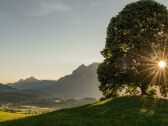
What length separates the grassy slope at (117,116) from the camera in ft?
117

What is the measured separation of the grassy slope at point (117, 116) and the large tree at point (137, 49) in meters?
15.0

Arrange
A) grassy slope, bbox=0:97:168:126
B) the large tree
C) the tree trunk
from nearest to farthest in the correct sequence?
grassy slope, bbox=0:97:168:126 < the large tree < the tree trunk

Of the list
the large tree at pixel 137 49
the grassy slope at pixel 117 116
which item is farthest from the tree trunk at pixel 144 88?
the grassy slope at pixel 117 116

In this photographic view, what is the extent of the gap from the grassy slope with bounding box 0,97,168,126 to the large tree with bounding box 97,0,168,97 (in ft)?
49.1

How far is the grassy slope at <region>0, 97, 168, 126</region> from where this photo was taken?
35.8 m

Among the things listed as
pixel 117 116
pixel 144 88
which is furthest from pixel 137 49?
pixel 117 116

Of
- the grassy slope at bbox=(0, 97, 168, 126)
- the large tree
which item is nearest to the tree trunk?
the large tree

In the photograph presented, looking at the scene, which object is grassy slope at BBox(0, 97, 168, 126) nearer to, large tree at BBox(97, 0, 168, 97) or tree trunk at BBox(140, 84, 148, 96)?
large tree at BBox(97, 0, 168, 97)

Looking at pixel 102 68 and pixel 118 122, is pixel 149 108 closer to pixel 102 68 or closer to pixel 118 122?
pixel 118 122

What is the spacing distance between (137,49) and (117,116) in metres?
32.0

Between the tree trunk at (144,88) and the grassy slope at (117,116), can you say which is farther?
the tree trunk at (144,88)

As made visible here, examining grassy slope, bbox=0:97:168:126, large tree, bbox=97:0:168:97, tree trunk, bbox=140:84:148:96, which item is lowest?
grassy slope, bbox=0:97:168:126

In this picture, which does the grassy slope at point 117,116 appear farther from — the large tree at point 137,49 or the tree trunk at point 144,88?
the tree trunk at point 144,88

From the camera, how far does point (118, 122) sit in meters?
36.2
